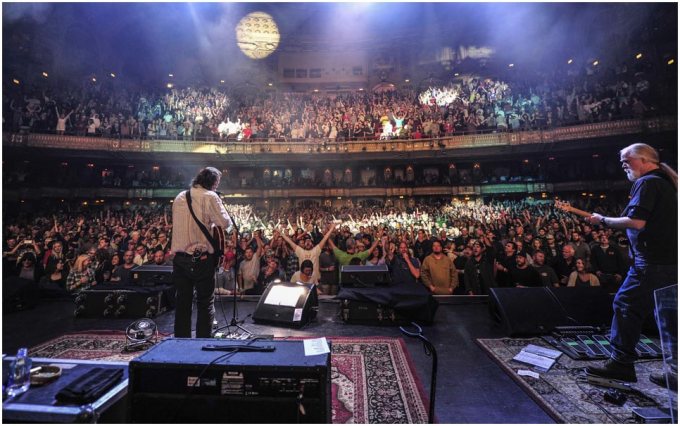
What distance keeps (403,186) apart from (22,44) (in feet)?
66.2

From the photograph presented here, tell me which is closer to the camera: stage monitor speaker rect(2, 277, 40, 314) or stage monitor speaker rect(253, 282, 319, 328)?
stage monitor speaker rect(253, 282, 319, 328)

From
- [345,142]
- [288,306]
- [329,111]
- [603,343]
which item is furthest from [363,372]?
[329,111]

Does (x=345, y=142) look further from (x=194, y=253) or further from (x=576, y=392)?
(x=576, y=392)

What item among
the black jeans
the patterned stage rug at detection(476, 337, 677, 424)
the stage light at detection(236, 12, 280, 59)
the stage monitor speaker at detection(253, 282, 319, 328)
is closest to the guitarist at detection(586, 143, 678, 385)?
the patterned stage rug at detection(476, 337, 677, 424)

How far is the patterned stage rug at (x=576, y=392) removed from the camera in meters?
1.97

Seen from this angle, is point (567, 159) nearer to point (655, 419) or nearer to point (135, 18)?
point (655, 419)

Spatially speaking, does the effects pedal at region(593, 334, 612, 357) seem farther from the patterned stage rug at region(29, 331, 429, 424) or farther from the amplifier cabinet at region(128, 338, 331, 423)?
the amplifier cabinet at region(128, 338, 331, 423)

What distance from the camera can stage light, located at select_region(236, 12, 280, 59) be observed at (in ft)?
64.4

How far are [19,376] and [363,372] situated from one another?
84.4 inches

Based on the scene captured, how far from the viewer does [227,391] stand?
59.2 inches

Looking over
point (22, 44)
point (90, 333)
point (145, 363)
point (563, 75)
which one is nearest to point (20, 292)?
point (90, 333)

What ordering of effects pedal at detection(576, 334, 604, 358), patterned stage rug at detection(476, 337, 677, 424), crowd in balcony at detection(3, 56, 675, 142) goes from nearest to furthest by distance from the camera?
patterned stage rug at detection(476, 337, 677, 424) → effects pedal at detection(576, 334, 604, 358) → crowd in balcony at detection(3, 56, 675, 142)

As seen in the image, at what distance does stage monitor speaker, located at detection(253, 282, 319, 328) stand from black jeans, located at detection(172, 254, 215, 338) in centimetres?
121

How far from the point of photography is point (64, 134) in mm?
13344
